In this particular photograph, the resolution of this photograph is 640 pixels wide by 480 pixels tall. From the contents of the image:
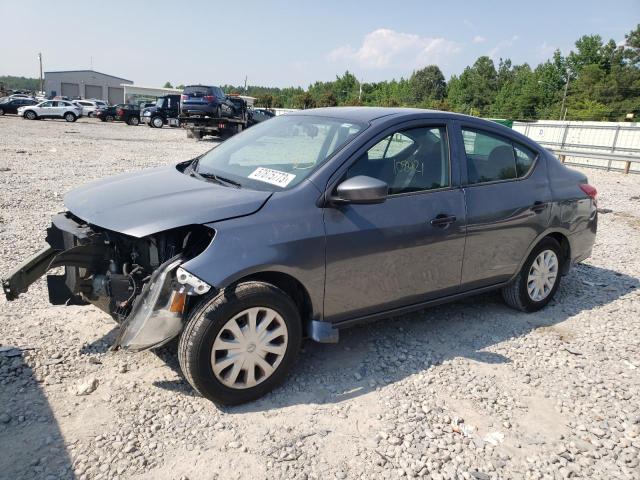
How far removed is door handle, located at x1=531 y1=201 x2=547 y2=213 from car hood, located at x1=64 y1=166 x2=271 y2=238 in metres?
2.53

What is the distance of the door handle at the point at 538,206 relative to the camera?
4.43m

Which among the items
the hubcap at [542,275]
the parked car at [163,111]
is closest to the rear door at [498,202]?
the hubcap at [542,275]

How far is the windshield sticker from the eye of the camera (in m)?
3.35

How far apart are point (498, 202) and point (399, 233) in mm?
1144

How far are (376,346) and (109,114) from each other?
38.5 m

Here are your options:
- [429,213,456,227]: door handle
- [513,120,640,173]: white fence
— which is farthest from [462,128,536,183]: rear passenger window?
[513,120,640,173]: white fence

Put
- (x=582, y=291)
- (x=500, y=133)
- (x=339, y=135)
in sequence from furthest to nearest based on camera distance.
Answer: (x=582, y=291), (x=500, y=133), (x=339, y=135)

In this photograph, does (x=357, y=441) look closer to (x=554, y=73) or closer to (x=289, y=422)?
(x=289, y=422)

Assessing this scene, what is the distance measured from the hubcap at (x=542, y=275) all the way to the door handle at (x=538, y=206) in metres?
0.45

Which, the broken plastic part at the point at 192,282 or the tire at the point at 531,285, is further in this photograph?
the tire at the point at 531,285

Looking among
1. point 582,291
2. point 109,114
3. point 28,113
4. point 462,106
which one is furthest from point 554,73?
point 582,291

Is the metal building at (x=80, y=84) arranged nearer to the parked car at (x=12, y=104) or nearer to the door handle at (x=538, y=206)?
the parked car at (x=12, y=104)

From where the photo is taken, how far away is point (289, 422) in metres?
3.00

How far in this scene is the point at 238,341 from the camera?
3021 mm
